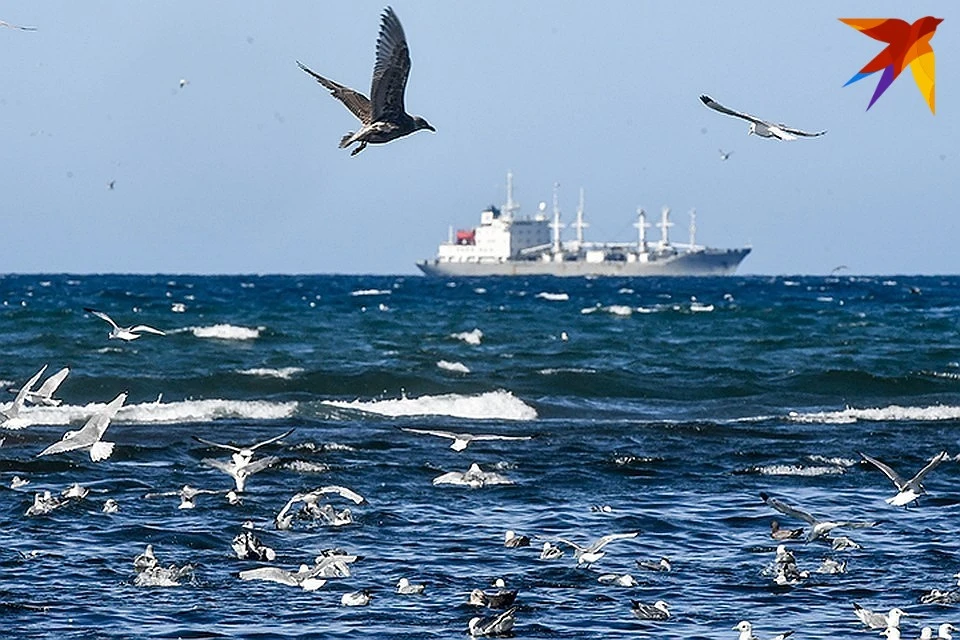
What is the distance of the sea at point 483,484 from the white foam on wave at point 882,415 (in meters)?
0.10

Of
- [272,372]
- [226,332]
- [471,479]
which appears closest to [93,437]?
[471,479]

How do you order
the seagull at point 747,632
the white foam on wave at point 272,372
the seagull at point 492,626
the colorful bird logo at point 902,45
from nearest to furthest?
the colorful bird logo at point 902,45 → the seagull at point 747,632 → the seagull at point 492,626 → the white foam on wave at point 272,372

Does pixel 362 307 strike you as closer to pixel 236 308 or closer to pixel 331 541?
pixel 236 308

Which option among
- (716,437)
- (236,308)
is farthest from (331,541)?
(236,308)

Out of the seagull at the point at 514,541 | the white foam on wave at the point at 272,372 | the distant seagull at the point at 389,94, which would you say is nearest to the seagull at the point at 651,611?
the seagull at the point at 514,541

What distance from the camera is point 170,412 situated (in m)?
21.3

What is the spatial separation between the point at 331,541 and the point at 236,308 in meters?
40.0

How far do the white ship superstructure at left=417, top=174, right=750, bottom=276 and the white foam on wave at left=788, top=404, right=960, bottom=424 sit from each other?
12720cm

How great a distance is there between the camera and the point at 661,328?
143 ft

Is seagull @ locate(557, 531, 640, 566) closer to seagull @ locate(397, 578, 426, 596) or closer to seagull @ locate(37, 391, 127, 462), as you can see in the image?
seagull @ locate(397, 578, 426, 596)

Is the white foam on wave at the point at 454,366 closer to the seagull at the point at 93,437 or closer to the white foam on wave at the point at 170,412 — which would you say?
the white foam on wave at the point at 170,412

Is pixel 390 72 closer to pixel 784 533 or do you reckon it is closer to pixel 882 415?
pixel 784 533

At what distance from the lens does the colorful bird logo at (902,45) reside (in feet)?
27.4

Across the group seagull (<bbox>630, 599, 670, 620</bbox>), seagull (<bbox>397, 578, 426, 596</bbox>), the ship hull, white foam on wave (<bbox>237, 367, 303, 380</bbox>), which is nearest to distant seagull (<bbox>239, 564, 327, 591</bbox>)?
seagull (<bbox>397, 578, 426, 596</bbox>)
